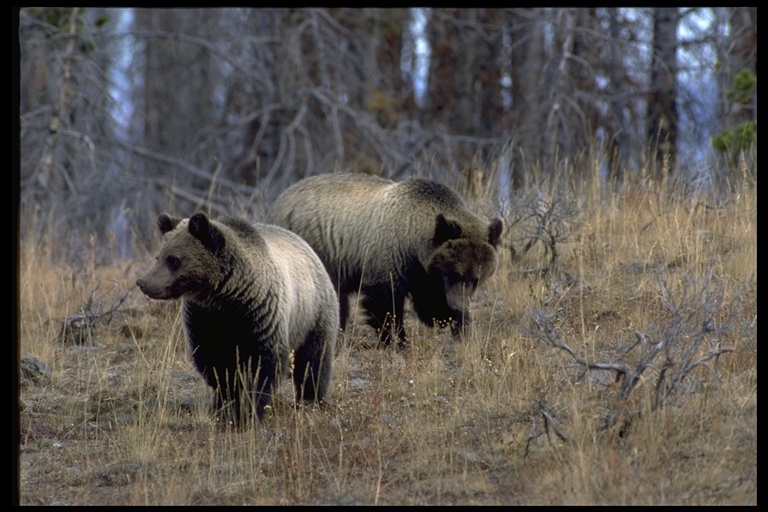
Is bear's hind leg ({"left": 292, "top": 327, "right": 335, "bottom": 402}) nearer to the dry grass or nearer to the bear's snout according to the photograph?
the dry grass

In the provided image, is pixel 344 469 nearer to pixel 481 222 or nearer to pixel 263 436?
pixel 263 436

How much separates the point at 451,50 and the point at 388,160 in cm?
638

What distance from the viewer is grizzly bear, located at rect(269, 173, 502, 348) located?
830 centimetres

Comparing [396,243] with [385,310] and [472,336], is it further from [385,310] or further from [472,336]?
[472,336]

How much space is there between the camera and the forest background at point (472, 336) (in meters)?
5.36

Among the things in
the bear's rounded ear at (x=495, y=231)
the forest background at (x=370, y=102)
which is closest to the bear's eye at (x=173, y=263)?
the bear's rounded ear at (x=495, y=231)

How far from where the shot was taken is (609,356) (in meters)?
6.85

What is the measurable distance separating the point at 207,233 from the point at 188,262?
0.72 ft

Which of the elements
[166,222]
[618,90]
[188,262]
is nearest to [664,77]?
[618,90]

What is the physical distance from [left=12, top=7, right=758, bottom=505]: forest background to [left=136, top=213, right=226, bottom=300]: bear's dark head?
893mm

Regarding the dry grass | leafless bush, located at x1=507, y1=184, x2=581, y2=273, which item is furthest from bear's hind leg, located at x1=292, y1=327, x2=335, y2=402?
leafless bush, located at x1=507, y1=184, x2=581, y2=273

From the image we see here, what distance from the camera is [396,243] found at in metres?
8.55
